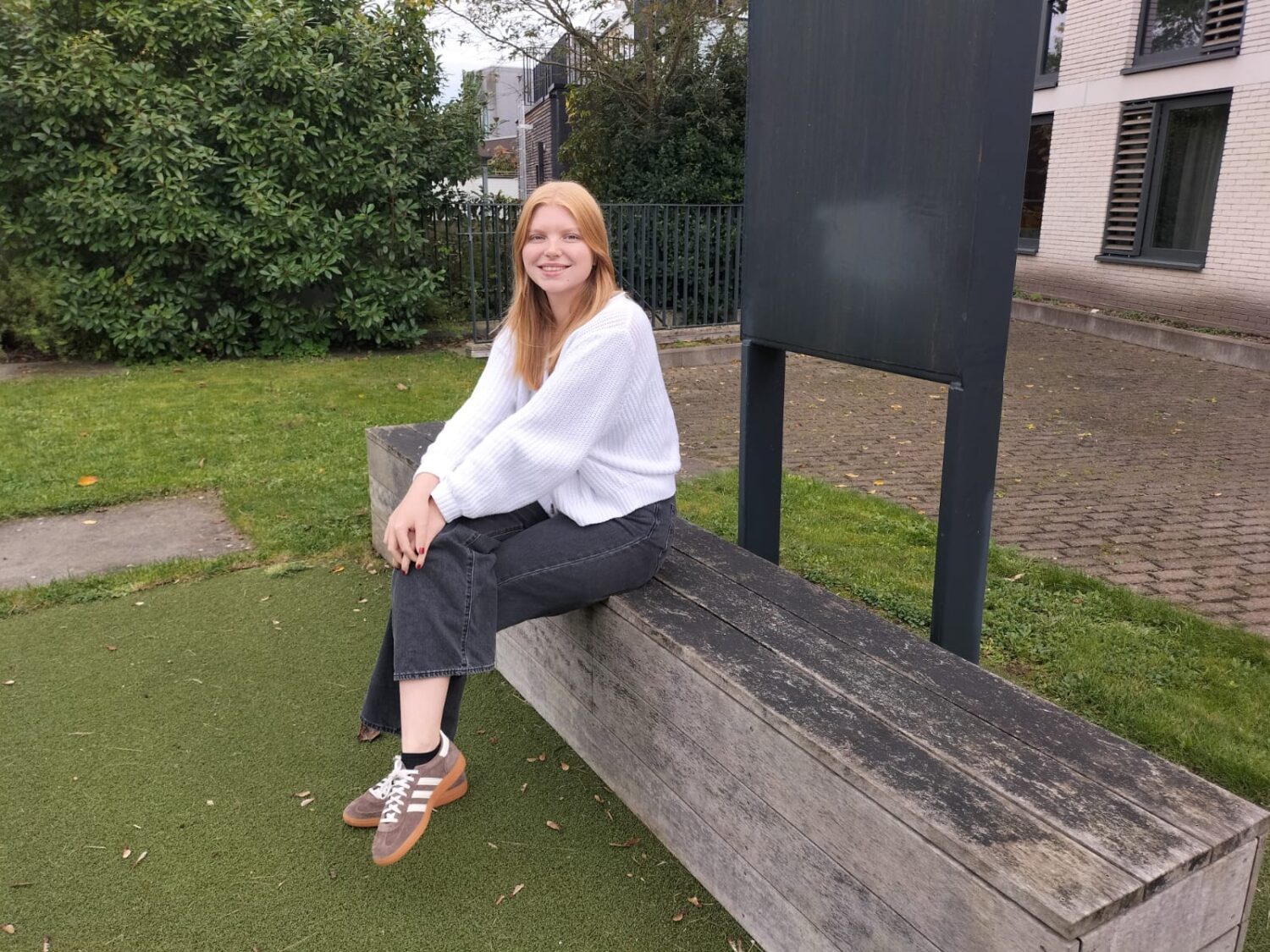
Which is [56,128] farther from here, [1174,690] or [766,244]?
[1174,690]

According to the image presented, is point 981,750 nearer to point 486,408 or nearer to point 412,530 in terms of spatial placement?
point 412,530

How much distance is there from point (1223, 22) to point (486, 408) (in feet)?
41.3

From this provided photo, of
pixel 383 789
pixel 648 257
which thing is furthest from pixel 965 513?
pixel 648 257

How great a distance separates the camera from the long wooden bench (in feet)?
4.95

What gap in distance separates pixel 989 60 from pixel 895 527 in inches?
124

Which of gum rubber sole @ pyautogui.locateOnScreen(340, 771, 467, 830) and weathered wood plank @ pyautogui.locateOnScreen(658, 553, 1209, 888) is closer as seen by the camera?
weathered wood plank @ pyautogui.locateOnScreen(658, 553, 1209, 888)

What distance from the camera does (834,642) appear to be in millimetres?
2285

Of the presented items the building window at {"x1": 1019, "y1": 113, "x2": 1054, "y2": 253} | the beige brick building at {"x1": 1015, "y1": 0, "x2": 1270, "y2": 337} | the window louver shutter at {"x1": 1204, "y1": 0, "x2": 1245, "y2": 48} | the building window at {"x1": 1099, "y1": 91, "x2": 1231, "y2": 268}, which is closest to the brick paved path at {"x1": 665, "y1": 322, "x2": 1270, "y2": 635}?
the beige brick building at {"x1": 1015, "y1": 0, "x2": 1270, "y2": 337}

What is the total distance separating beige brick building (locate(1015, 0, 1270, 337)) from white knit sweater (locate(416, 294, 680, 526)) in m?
11.1

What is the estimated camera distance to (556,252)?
261 centimetres

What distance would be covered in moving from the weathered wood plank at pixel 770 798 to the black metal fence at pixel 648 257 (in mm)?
8423

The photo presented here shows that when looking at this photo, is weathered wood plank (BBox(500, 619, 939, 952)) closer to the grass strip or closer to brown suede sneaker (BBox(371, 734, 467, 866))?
brown suede sneaker (BBox(371, 734, 467, 866))

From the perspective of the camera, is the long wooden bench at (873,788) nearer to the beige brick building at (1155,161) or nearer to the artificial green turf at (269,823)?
the artificial green turf at (269,823)

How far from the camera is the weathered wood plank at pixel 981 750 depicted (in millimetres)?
1527
